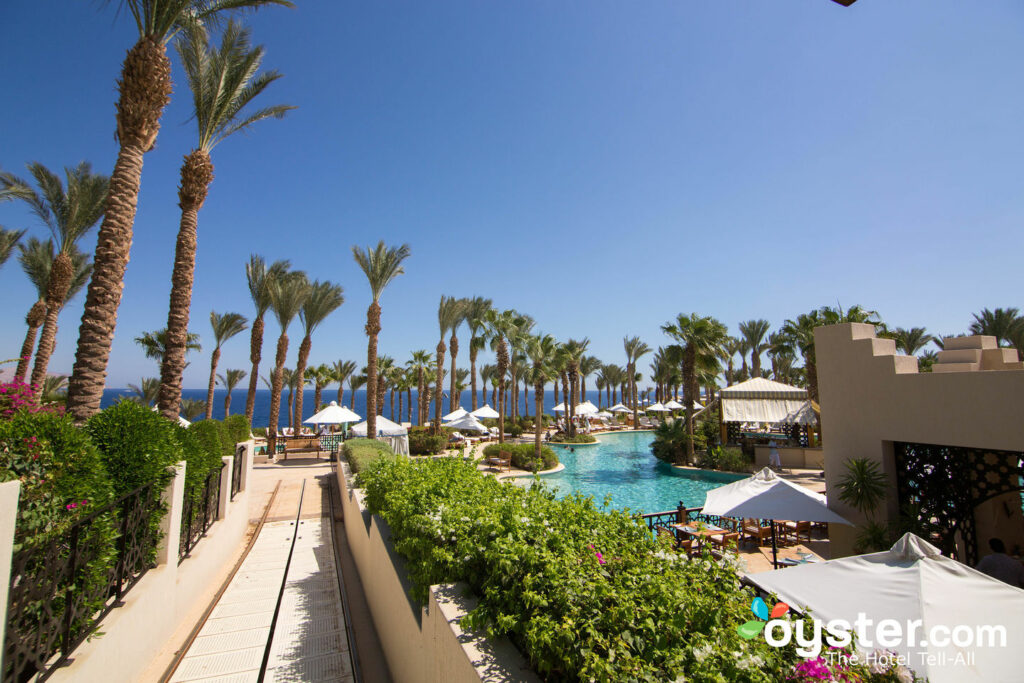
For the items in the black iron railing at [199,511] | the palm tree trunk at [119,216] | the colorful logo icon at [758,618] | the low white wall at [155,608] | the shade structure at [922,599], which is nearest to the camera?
the colorful logo icon at [758,618]

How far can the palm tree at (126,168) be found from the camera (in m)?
7.29

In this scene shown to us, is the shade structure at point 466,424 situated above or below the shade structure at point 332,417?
below

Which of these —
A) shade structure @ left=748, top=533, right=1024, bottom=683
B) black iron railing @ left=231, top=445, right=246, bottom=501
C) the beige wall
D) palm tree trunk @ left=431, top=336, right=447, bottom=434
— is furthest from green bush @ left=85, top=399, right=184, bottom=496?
palm tree trunk @ left=431, top=336, right=447, bottom=434

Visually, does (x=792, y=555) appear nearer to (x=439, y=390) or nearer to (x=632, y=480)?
(x=632, y=480)

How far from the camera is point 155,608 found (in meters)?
5.11

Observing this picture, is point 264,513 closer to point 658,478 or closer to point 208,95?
point 208,95

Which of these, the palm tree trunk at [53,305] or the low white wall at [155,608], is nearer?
the low white wall at [155,608]

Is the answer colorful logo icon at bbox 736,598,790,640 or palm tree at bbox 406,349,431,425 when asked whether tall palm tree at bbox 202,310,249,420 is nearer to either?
palm tree at bbox 406,349,431,425

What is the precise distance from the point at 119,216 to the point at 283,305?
61.1 ft

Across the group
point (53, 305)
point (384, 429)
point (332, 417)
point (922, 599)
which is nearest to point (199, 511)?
point (922, 599)

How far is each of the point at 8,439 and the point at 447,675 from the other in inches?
156

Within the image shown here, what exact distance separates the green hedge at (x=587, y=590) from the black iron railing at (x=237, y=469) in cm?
757

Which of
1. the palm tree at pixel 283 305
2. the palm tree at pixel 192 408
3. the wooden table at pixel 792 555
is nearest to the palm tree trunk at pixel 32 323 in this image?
the palm tree at pixel 283 305

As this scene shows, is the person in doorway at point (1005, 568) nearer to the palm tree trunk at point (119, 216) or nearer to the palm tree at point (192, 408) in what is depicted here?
the palm tree trunk at point (119, 216)
